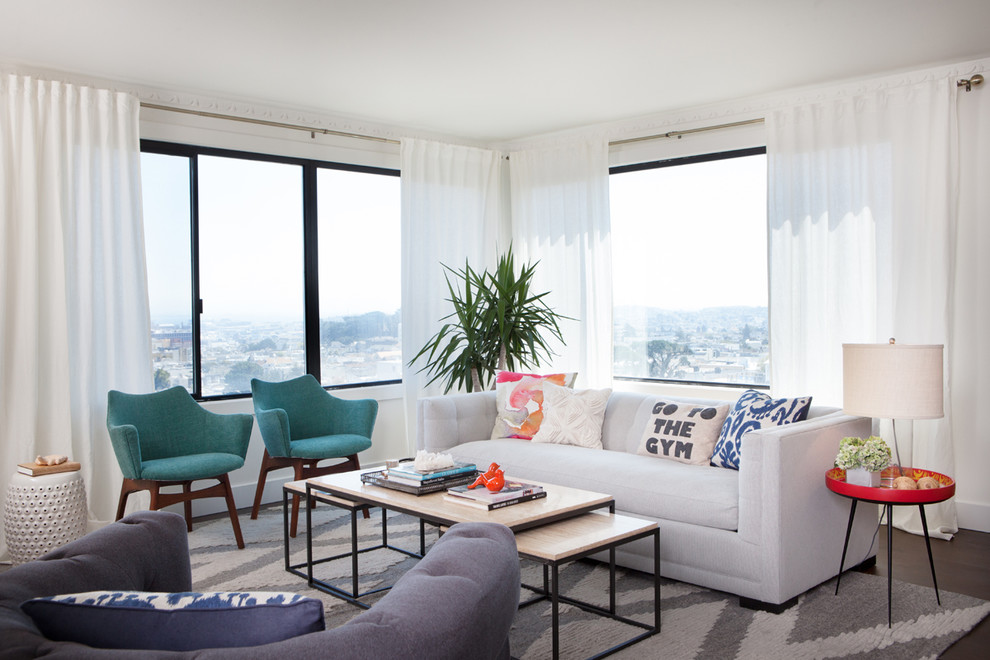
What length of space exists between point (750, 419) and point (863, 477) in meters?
0.64

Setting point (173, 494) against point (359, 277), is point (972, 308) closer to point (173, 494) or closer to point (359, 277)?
point (359, 277)

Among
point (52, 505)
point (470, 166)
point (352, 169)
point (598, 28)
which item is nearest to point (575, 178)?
point (470, 166)

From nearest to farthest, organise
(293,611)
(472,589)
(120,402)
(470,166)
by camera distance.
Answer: (293,611) → (472,589) → (120,402) → (470,166)

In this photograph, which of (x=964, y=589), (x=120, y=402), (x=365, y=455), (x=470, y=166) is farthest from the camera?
(x=470, y=166)

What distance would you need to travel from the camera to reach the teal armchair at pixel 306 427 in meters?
4.55

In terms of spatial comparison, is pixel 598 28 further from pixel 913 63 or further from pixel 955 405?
pixel 955 405

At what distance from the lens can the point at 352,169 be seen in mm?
5844

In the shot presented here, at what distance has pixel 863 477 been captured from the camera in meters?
3.18

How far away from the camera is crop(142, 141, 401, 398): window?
16.2ft

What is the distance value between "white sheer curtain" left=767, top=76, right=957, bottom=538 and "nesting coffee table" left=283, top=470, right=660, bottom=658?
7.42 feet

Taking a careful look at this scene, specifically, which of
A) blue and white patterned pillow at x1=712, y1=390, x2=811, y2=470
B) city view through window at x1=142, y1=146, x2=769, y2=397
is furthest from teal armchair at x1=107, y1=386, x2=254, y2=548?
blue and white patterned pillow at x1=712, y1=390, x2=811, y2=470

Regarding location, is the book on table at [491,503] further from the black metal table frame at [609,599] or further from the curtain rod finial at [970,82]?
the curtain rod finial at [970,82]

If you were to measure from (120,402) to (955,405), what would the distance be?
15.4ft

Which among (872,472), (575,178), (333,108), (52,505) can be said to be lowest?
(52,505)
